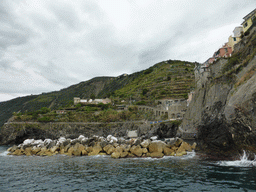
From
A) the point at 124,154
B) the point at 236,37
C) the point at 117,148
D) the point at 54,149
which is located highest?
the point at 236,37

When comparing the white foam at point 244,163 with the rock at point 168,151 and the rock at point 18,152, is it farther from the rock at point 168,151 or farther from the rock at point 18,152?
the rock at point 18,152

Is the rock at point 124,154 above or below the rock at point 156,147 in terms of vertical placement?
below

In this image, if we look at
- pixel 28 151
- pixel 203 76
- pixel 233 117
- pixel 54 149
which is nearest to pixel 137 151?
pixel 233 117

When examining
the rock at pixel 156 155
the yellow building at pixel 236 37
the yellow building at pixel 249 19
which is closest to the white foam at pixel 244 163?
the rock at pixel 156 155

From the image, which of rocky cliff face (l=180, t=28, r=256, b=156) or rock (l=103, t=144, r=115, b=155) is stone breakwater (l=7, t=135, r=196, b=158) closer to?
rock (l=103, t=144, r=115, b=155)

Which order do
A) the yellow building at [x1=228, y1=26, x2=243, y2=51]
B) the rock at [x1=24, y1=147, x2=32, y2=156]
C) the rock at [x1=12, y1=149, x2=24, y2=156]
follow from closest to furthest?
the rock at [x1=24, y1=147, x2=32, y2=156] < the rock at [x1=12, y1=149, x2=24, y2=156] < the yellow building at [x1=228, y1=26, x2=243, y2=51]

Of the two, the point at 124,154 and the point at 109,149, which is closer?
the point at 124,154

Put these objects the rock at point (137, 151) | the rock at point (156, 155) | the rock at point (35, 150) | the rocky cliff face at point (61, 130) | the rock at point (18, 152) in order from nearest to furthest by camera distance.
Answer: the rock at point (156, 155) < the rock at point (137, 151) < the rock at point (35, 150) < the rock at point (18, 152) < the rocky cliff face at point (61, 130)

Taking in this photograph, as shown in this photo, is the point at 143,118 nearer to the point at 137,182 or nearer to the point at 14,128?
the point at 14,128

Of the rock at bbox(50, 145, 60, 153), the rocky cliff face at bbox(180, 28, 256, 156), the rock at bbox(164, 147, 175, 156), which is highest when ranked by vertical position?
the rocky cliff face at bbox(180, 28, 256, 156)

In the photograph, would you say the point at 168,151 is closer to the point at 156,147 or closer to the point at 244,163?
the point at 156,147

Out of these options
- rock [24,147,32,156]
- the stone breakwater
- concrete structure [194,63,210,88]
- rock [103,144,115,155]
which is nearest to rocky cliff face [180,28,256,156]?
the stone breakwater

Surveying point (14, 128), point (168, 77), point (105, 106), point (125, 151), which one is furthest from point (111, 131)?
point (168, 77)

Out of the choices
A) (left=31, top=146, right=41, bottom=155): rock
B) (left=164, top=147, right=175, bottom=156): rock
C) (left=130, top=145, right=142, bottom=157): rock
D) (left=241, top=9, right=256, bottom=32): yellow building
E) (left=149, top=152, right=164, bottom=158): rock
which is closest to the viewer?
(left=149, top=152, right=164, bottom=158): rock
